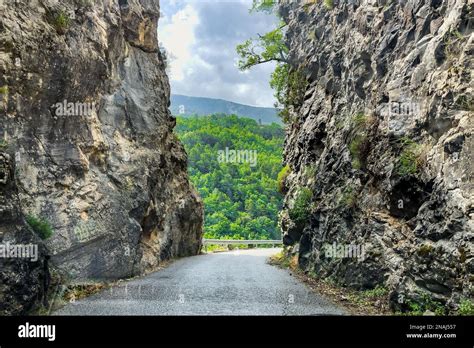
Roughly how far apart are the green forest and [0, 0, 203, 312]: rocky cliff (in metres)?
35.2

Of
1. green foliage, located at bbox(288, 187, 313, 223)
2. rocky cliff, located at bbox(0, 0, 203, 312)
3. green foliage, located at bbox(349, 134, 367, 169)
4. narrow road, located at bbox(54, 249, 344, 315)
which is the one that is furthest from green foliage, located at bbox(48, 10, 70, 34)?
green foliage, located at bbox(288, 187, 313, 223)

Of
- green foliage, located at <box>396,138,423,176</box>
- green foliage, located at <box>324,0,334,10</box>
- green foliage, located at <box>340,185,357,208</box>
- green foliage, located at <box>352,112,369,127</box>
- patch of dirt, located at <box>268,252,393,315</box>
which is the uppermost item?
green foliage, located at <box>324,0,334,10</box>

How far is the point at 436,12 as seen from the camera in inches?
407

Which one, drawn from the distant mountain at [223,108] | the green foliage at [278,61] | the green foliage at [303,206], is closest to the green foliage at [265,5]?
the green foliage at [278,61]

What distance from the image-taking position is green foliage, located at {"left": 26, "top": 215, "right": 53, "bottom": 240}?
1027 cm

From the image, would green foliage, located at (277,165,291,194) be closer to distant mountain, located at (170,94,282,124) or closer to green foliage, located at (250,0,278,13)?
green foliage, located at (250,0,278,13)

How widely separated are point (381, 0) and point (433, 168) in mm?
7690

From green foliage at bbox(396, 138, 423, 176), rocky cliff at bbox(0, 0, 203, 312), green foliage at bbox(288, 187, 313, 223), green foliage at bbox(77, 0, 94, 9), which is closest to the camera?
green foliage at bbox(396, 138, 423, 176)

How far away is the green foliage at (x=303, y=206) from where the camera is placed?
1817cm

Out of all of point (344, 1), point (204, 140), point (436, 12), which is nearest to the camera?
point (436, 12)

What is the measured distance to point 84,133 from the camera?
539 inches

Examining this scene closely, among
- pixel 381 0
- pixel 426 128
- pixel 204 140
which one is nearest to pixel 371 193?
pixel 426 128

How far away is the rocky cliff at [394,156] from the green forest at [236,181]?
36974 mm
